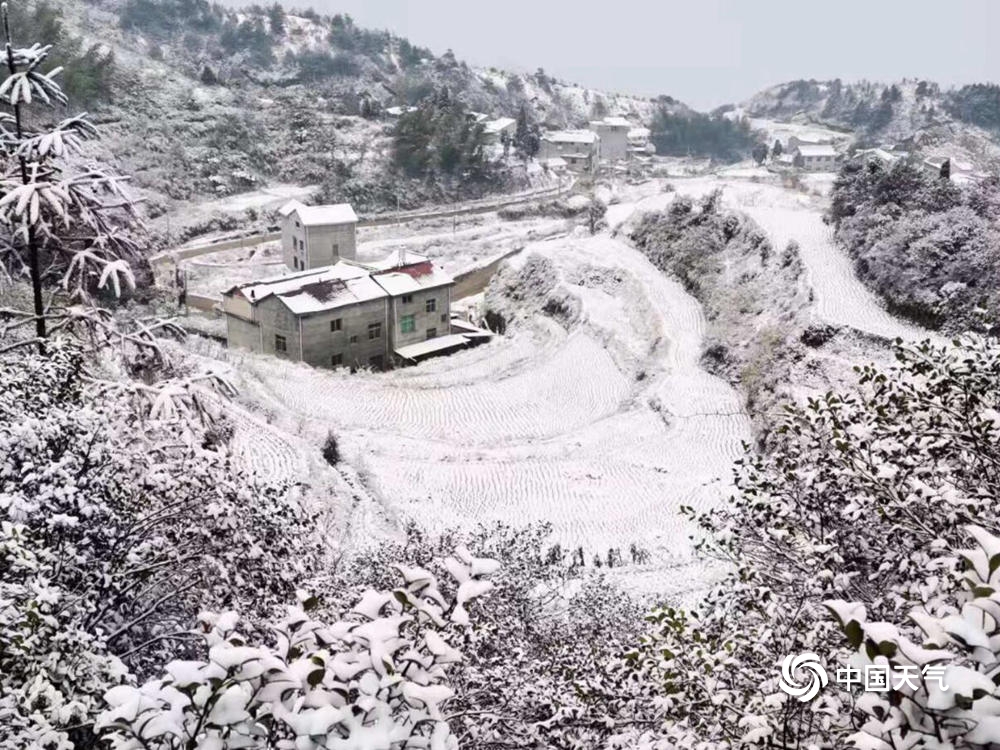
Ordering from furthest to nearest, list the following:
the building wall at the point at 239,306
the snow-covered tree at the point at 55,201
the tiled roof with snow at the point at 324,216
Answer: the tiled roof with snow at the point at 324,216 → the building wall at the point at 239,306 → the snow-covered tree at the point at 55,201

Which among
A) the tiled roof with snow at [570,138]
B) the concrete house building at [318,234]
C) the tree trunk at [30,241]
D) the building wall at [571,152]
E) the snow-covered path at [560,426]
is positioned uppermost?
the tiled roof with snow at [570,138]

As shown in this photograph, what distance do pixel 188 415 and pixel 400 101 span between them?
108 m

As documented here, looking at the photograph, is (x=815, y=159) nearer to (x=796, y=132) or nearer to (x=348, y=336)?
(x=796, y=132)

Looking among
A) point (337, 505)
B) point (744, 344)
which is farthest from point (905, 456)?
point (744, 344)

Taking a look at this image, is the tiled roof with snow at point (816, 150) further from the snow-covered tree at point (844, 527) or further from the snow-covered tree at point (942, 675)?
the snow-covered tree at point (942, 675)

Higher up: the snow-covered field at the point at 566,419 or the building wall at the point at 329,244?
the building wall at the point at 329,244

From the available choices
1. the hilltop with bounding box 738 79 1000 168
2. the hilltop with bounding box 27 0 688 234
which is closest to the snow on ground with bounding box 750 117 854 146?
the hilltop with bounding box 738 79 1000 168

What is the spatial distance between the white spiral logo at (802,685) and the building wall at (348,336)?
30.2 meters

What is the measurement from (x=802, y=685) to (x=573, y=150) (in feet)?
324

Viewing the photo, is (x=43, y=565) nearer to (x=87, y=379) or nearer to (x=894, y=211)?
(x=87, y=379)

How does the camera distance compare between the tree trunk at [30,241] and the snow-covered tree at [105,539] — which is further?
the tree trunk at [30,241]

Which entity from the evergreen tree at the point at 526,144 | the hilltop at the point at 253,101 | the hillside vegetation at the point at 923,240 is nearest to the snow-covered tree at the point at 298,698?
the hillside vegetation at the point at 923,240

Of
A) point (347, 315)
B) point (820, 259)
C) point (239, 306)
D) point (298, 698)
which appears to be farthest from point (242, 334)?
point (298, 698)

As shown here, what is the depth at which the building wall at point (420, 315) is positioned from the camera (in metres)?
36.5
